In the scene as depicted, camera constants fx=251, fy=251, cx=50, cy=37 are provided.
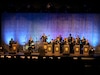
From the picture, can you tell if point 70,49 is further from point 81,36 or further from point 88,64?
point 88,64

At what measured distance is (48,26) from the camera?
17984 millimetres

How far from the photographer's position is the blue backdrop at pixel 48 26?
1745 centimetres

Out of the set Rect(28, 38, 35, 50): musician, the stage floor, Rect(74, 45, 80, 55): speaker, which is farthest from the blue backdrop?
the stage floor

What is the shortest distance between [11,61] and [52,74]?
1366 millimetres

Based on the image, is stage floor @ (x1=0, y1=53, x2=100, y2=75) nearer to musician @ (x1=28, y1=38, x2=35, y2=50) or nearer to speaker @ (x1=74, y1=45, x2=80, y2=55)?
musician @ (x1=28, y1=38, x2=35, y2=50)
